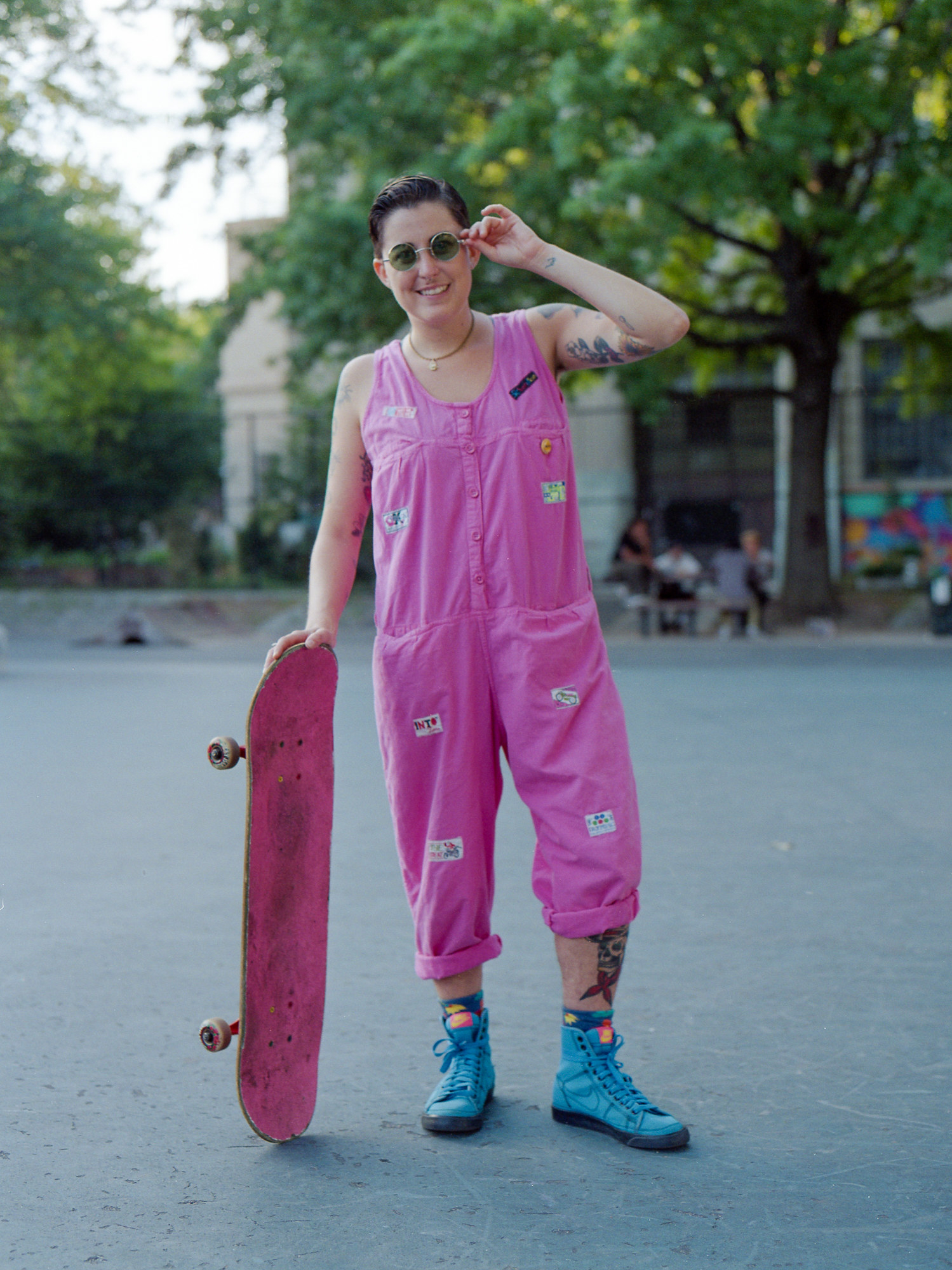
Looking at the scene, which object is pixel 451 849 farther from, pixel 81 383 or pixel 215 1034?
pixel 81 383

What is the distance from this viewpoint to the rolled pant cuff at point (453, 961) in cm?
303

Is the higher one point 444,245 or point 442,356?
point 444,245

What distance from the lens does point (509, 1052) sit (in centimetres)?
342

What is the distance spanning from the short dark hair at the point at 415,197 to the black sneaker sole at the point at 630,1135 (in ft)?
6.16

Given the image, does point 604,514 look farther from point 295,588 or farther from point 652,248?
point 652,248

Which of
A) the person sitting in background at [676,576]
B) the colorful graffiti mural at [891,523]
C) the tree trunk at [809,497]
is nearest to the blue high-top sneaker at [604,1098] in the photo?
the person sitting in background at [676,576]

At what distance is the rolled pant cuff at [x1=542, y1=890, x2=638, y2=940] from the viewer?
2900 mm

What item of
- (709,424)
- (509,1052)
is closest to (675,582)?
(709,424)

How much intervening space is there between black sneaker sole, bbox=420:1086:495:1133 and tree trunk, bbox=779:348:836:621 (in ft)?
55.3

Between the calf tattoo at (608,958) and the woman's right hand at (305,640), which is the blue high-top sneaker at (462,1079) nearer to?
the calf tattoo at (608,958)

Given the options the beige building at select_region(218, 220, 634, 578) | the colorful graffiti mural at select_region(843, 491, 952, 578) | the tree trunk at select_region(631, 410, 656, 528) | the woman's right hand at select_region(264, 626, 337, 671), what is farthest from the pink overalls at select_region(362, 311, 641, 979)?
the tree trunk at select_region(631, 410, 656, 528)

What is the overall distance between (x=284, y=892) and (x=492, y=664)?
0.63 m

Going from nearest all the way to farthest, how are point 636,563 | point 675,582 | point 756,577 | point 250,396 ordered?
point 756,577 < point 675,582 < point 636,563 < point 250,396

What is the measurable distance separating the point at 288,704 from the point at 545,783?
554 mm
